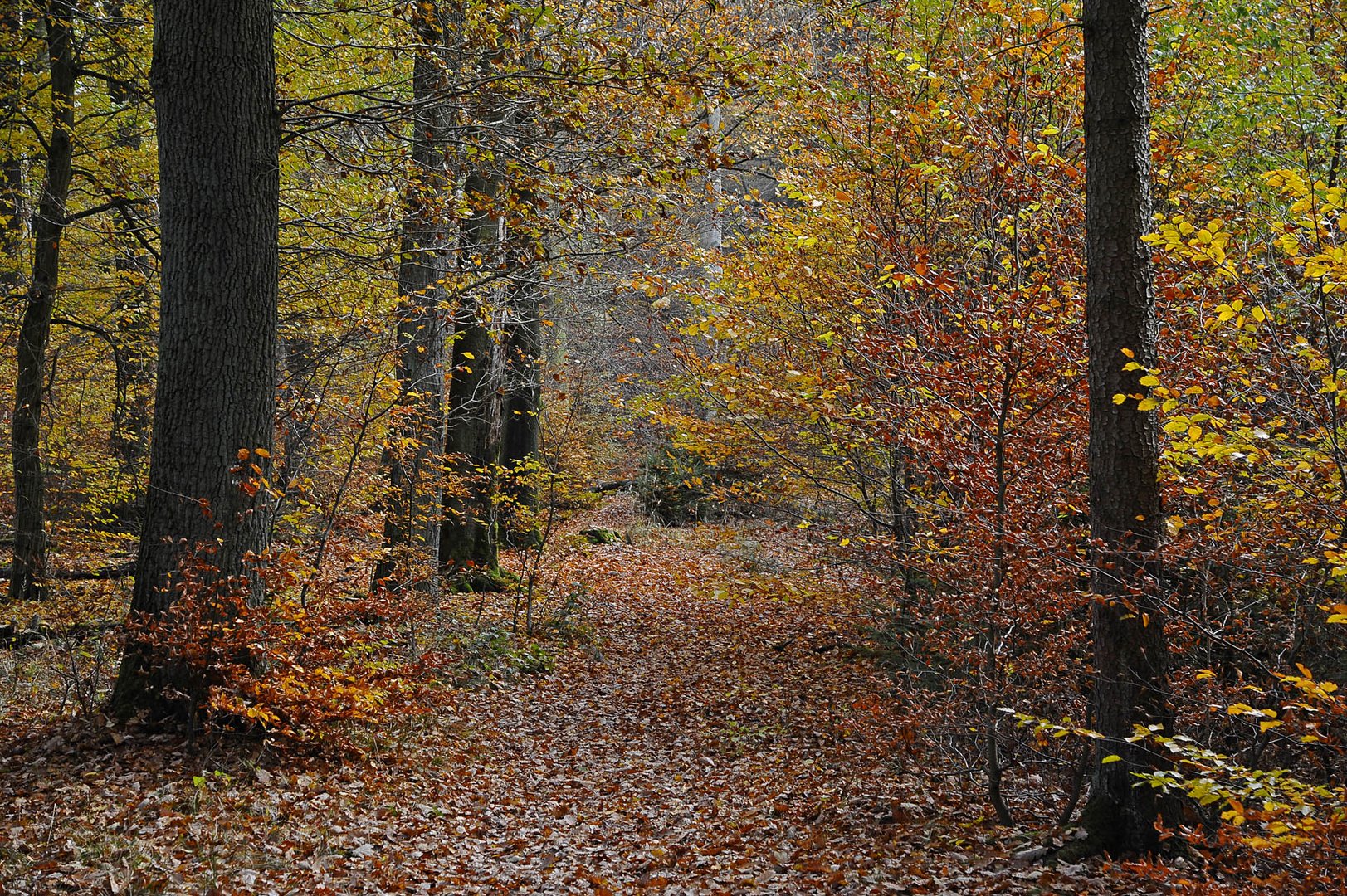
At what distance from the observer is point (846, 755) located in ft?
25.0

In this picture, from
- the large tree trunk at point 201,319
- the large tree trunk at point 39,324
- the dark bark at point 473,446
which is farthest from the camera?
the dark bark at point 473,446

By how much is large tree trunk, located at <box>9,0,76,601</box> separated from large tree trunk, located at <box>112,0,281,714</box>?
15.8 feet

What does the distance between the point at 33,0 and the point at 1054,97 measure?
955 cm

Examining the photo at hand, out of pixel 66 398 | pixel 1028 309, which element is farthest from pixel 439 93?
pixel 66 398

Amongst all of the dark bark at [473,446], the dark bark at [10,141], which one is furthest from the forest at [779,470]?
the dark bark at [473,446]

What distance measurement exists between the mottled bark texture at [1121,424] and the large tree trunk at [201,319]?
532 centimetres

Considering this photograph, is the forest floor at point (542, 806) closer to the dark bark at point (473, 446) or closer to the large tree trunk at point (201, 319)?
the large tree trunk at point (201, 319)

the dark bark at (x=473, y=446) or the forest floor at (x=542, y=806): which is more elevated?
the dark bark at (x=473, y=446)

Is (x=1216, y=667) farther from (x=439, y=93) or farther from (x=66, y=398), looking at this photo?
(x=66, y=398)

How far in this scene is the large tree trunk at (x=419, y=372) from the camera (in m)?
8.90

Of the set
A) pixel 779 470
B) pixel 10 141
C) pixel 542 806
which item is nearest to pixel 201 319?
pixel 542 806

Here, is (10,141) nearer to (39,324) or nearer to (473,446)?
(39,324)

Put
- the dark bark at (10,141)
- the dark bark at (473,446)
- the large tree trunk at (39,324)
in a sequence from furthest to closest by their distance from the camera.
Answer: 1. the dark bark at (473,446)
2. the large tree trunk at (39,324)
3. the dark bark at (10,141)

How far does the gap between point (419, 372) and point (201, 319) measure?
4.83 m
